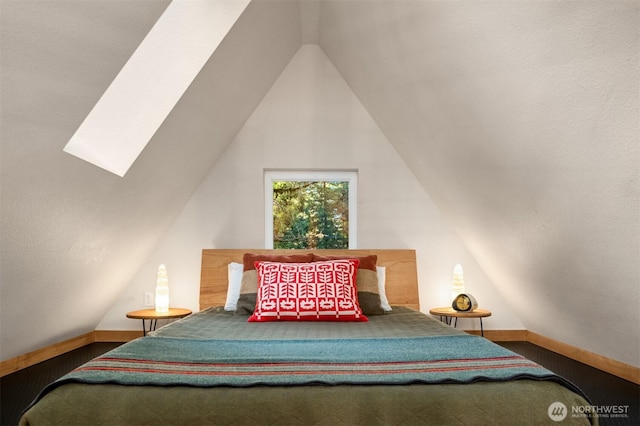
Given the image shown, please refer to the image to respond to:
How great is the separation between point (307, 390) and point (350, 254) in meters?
2.55

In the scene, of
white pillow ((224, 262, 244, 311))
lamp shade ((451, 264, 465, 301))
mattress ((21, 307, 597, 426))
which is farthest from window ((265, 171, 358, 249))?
mattress ((21, 307, 597, 426))

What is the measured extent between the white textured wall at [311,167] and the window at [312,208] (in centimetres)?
11

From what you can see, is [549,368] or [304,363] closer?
[304,363]

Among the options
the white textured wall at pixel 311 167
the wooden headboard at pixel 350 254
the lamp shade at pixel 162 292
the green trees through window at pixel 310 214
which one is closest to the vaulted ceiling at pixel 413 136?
the white textured wall at pixel 311 167

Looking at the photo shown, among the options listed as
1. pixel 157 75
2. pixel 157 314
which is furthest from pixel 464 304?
pixel 157 75

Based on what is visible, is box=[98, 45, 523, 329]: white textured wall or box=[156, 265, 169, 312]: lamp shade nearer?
box=[156, 265, 169, 312]: lamp shade

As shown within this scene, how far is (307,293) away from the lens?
313 centimetres

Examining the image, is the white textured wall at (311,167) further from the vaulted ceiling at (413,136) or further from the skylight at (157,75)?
the skylight at (157,75)

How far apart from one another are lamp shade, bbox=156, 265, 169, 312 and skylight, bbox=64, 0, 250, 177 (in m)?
1.15

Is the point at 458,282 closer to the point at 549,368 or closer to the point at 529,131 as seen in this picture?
the point at 549,368

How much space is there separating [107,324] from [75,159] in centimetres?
219

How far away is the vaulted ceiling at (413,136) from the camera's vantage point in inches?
77.4

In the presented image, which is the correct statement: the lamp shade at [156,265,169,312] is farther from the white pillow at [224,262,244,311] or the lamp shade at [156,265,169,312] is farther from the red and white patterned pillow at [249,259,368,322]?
the red and white patterned pillow at [249,259,368,322]

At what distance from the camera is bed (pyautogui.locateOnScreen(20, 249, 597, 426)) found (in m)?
1.67
